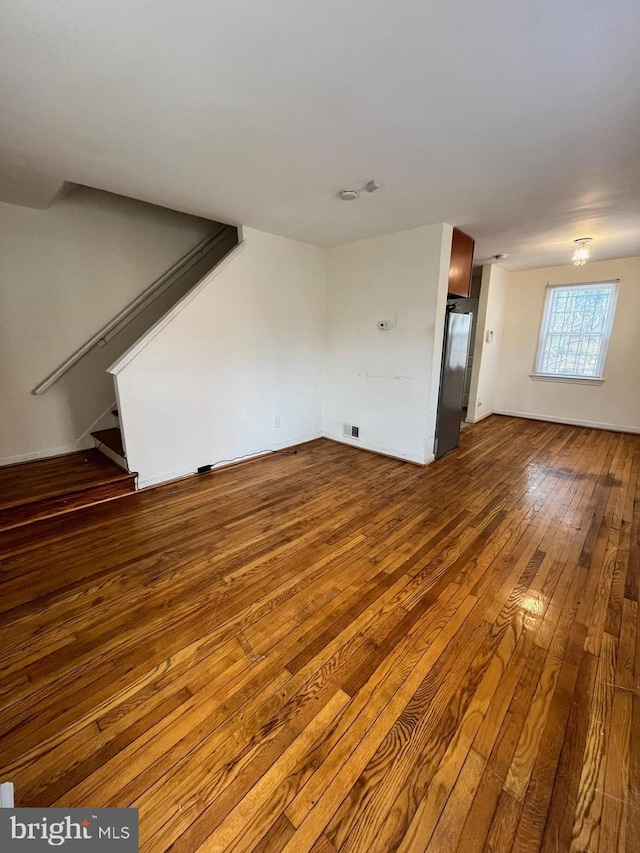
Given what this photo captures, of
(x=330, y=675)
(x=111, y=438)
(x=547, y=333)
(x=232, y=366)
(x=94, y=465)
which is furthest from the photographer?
(x=547, y=333)

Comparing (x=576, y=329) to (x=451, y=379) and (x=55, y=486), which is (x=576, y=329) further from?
(x=55, y=486)

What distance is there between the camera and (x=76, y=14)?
1.21 metres

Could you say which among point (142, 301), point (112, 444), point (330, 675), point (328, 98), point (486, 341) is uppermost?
point (328, 98)

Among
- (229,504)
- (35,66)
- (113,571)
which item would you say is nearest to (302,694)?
(113,571)

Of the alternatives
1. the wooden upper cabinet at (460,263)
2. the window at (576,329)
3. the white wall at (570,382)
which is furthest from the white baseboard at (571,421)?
the wooden upper cabinet at (460,263)

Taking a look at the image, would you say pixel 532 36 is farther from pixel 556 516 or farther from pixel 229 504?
pixel 229 504

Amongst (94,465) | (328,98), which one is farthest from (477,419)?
(94,465)

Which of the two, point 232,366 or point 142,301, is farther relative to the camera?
point 142,301

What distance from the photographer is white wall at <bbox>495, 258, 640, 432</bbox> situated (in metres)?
5.07

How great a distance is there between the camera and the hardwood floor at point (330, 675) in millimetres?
1060

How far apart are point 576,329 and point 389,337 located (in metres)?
3.73

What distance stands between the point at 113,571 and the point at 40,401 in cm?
237

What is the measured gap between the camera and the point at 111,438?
3604 mm

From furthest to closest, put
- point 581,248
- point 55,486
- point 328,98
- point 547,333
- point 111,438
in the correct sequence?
point 547,333 → point 581,248 → point 111,438 → point 55,486 → point 328,98
